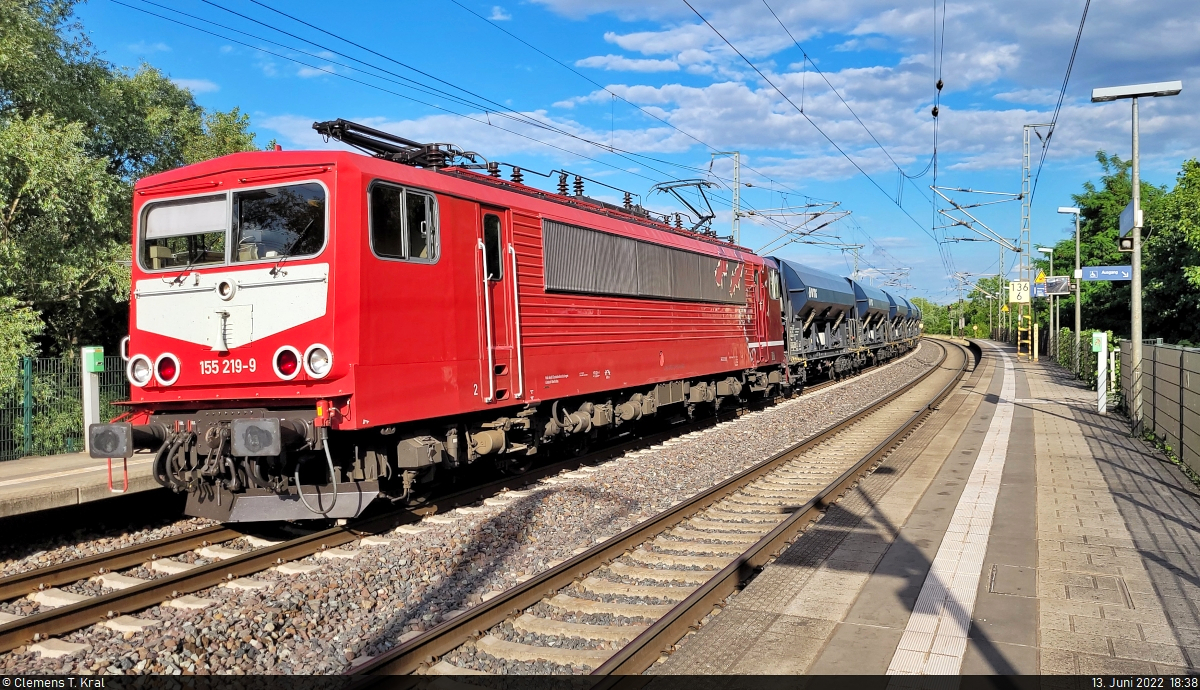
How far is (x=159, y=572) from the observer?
712 centimetres

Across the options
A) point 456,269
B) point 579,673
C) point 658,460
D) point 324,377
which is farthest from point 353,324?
point 658,460

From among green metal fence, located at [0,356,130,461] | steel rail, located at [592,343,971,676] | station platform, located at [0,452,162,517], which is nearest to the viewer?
steel rail, located at [592,343,971,676]

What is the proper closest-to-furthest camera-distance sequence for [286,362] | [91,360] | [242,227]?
[286,362] → [242,227] → [91,360]

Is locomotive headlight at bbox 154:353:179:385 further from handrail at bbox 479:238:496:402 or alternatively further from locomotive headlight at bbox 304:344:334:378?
handrail at bbox 479:238:496:402

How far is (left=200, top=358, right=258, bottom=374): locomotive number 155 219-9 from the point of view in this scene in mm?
7441

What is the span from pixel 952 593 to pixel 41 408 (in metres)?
13.7

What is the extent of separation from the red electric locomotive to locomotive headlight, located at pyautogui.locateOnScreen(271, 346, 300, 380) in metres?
0.01

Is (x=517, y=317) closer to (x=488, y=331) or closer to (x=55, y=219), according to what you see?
(x=488, y=331)

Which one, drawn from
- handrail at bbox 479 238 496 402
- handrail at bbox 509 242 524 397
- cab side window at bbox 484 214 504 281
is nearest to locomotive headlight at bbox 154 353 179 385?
handrail at bbox 479 238 496 402

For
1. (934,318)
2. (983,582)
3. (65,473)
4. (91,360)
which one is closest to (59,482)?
(65,473)

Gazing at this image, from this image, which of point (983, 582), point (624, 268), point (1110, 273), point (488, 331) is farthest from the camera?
point (1110, 273)

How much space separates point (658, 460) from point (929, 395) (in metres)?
14.5

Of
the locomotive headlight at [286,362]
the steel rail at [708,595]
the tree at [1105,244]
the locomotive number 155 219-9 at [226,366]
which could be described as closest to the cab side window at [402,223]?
the locomotive headlight at [286,362]

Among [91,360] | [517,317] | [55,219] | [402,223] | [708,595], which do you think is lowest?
[708,595]
